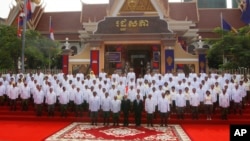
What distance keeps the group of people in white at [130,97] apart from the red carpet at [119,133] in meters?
0.63

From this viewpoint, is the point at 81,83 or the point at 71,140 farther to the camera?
the point at 81,83

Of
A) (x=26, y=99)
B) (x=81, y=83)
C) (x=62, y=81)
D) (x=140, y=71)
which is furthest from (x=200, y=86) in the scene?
(x=140, y=71)

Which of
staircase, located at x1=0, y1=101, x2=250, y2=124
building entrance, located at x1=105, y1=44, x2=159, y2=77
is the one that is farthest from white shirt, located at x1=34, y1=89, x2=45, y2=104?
building entrance, located at x1=105, y1=44, x2=159, y2=77

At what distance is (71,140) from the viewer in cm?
902

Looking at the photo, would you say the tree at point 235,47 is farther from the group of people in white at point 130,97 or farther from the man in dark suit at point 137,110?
the man in dark suit at point 137,110

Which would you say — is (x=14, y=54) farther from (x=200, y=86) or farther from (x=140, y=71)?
(x=200, y=86)

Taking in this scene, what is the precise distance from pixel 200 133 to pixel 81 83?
5711 mm

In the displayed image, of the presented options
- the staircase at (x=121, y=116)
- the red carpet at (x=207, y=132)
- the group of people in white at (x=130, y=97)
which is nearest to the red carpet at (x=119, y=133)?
the red carpet at (x=207, y=132)

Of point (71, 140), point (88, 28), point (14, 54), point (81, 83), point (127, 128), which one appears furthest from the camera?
point (88, 28)

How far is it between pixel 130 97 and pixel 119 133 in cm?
206

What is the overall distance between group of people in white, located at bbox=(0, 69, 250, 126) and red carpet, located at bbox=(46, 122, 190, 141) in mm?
628

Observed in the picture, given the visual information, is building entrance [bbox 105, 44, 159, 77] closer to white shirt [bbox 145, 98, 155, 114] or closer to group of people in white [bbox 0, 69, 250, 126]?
group of people in white [bbox 0, 69, 250, 126]

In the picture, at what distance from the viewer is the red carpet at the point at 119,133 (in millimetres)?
9344

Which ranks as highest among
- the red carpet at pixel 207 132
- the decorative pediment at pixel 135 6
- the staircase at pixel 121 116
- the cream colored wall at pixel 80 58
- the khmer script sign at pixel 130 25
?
the decorative pediment at pixel 135 6
